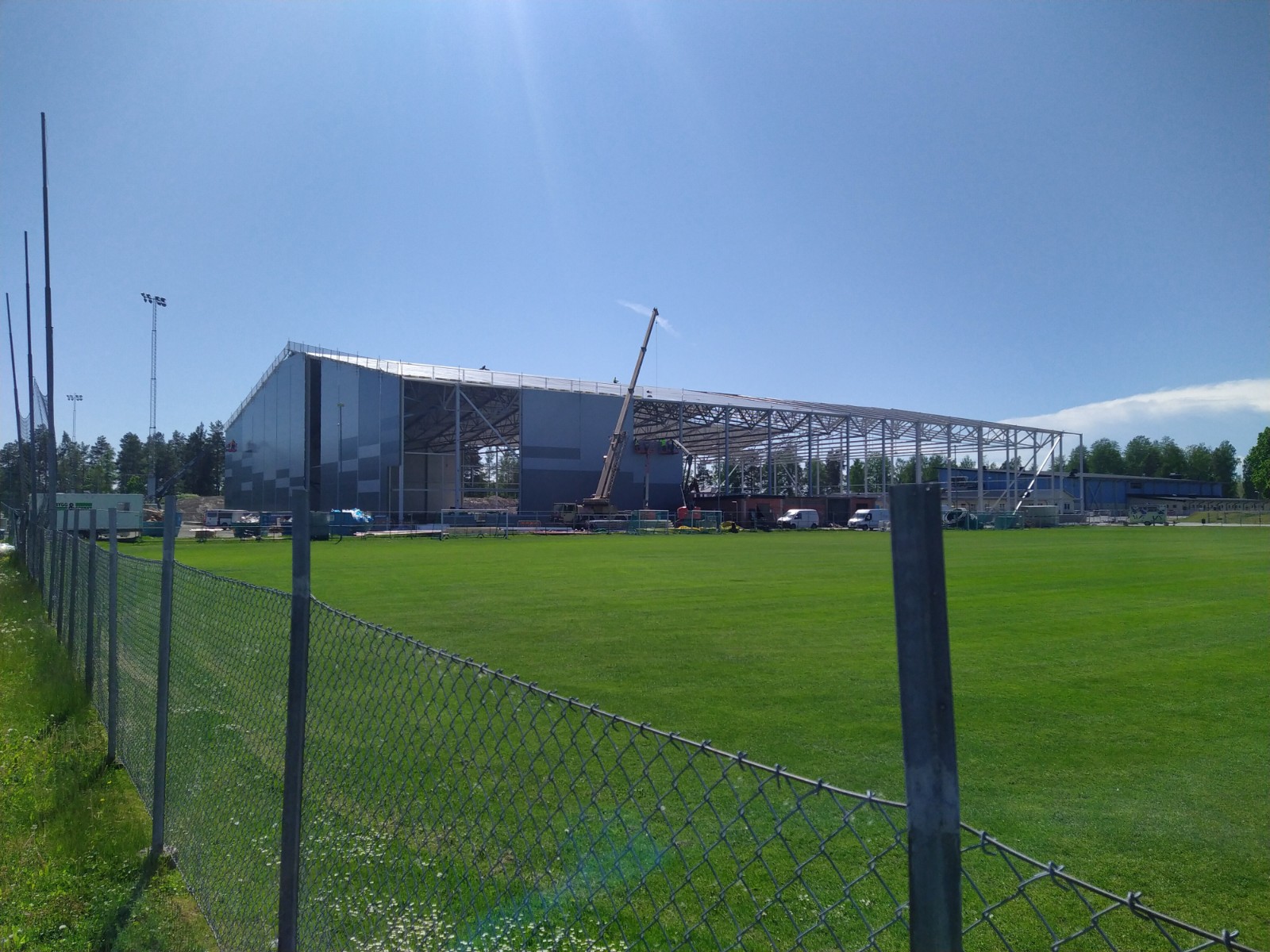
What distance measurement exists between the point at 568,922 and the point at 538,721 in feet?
11.4

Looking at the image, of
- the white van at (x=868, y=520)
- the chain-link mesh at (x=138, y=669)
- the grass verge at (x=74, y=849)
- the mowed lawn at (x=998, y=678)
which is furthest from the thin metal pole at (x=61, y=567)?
the white van at (x=868, y=520)

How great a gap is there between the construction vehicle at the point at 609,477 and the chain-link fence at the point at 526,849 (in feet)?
158

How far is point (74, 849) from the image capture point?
531cm

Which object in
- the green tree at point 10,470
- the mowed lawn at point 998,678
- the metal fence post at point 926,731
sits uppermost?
the green tree at point 10,470

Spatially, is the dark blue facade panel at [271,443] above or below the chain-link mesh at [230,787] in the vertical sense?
above

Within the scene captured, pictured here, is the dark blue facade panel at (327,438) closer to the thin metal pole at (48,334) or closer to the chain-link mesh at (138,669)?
the thin metal pole at (48,334)

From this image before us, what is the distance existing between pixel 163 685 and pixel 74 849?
130 cm

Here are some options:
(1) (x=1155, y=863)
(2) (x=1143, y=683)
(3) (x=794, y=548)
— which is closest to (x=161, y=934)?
(1) (x=1155, y=863)

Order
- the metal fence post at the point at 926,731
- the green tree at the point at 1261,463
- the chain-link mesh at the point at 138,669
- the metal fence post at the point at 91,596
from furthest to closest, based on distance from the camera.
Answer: the green tree at the point at 1261,463 < the metal fence post at the point at 91,596 < the chain-link mesh at the point at 138,669 < the metal fence post at the point at 926,731

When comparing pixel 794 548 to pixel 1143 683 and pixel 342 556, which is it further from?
pixel 1143 683

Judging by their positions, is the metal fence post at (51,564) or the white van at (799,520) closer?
the metal fence post at (51,564)

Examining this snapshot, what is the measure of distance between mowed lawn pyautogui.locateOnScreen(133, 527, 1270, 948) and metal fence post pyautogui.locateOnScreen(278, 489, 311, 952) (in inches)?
157

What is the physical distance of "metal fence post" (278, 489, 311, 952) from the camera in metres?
3.15

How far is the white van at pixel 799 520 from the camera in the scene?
6381 cm
